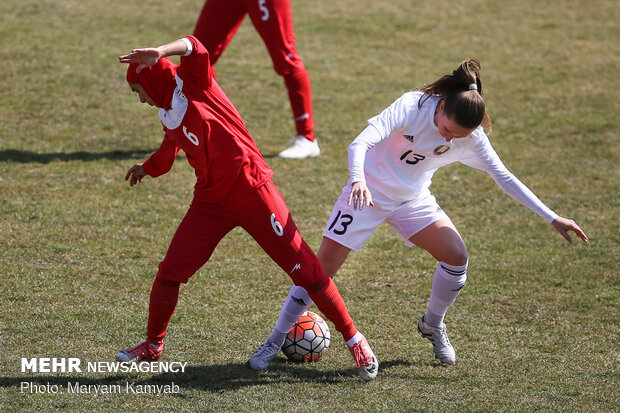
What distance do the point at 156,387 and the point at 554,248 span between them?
13.5ft

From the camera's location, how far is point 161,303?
185 inches

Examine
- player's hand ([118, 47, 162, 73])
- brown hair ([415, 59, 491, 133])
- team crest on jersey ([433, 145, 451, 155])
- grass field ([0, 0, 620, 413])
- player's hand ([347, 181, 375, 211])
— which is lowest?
grass field ([0, 0, 620, 413])

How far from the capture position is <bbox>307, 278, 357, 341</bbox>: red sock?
4645mm

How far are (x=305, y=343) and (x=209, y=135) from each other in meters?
1.53

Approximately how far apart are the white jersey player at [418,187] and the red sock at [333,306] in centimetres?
29

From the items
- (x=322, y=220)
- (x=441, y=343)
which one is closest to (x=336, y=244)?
(x=441, y=343)

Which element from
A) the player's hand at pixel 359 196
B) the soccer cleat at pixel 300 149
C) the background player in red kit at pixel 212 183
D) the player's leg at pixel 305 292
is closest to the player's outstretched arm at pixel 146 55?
the background player in red kit at pixel 212 183

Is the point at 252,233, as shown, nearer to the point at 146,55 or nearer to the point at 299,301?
the point at 299,301

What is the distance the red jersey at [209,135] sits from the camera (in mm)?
4484

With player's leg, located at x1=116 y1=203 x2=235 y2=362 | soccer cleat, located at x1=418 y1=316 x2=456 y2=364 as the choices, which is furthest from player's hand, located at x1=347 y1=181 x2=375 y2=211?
soccer cleat, located at x1=418 y1=316 x2=456 y2=364

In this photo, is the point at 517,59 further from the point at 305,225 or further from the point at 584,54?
the point at 305,225

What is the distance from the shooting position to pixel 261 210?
4527 millimetres

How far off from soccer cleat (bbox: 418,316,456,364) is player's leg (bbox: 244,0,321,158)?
390 cm

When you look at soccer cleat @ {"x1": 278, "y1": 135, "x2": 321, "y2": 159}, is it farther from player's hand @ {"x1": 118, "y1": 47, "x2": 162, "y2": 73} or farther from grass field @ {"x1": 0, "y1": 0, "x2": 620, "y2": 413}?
player's hand @ {"x1": 118, "y1": 47, "x2": 162, "y2": 73}
